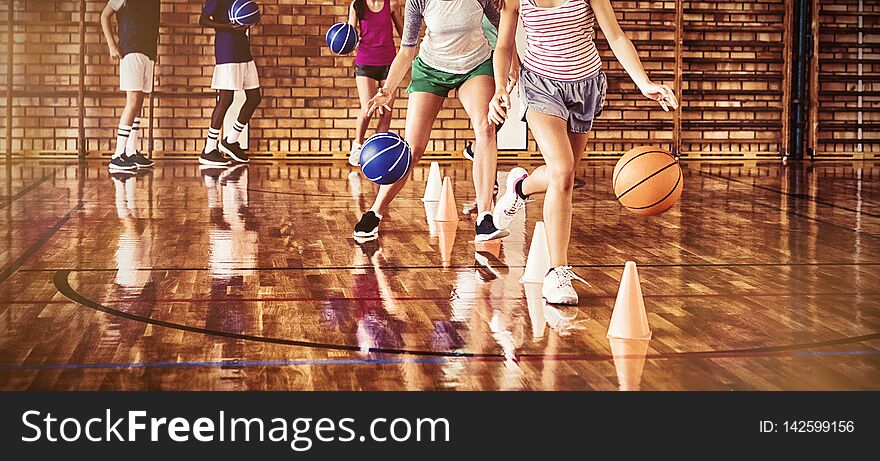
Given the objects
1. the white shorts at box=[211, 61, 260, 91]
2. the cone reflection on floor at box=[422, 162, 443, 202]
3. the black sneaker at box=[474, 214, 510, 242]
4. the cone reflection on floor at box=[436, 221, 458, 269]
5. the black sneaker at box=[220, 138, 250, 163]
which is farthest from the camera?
the black sneaker at box=[220, 138, 250, 163]

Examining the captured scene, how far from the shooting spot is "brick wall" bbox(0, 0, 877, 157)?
1277cm

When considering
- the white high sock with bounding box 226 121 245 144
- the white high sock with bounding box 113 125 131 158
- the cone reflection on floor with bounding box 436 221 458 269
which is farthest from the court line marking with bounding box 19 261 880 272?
the white high sock with bounding box 226 121 245 144

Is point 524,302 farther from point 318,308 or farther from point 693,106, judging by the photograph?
point 693,106

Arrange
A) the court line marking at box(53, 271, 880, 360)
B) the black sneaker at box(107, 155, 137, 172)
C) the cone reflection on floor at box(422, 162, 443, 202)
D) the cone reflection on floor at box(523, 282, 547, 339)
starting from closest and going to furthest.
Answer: the court line marking at box(53, 271, 880, 360) < the cone reflection on floor at box(523, 282, 547, 339) < the cone reflection on floor at box(422, 162, 443, 202) < the black sneaker at box(107, 155, 137, 172)

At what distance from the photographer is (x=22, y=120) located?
1265cm

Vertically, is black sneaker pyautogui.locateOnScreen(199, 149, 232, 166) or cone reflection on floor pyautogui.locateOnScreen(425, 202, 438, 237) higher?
black sneaker pyautogui.locateOnScreen(199, 149, 232, 166)

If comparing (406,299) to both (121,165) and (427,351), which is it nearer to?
(427,351)

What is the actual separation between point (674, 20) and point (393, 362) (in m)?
10.8

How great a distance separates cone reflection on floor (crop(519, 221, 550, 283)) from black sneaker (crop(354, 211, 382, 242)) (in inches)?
57.3

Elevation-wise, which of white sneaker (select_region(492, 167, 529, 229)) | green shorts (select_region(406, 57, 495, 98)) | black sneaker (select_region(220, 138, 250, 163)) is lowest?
white sneaker (select_region(492, 167, 529, 229))

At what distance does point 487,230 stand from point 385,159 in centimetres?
68

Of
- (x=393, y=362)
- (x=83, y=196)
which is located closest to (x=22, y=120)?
(x=83, y=196)

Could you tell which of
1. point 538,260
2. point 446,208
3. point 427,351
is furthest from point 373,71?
point 427,351

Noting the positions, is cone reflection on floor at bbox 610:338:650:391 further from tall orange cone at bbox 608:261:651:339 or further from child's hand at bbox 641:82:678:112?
child's hand at bbox 641:82:678:112
